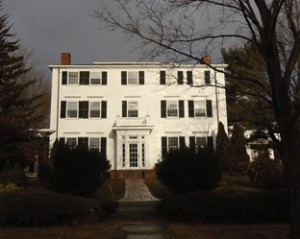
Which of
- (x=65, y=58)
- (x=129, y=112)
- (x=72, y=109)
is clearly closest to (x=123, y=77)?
(x=129, y=112)

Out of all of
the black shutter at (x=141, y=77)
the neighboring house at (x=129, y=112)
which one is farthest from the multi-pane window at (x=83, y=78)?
the black shutter at (x=141, y=77)

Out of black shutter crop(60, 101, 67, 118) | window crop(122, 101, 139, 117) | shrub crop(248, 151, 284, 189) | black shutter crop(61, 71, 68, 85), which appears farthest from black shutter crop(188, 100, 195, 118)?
shrub crop(248, 151, 284, 189)

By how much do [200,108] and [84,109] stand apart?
9657 mm

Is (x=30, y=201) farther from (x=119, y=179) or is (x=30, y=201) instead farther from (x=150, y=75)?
(x=150, y=75)

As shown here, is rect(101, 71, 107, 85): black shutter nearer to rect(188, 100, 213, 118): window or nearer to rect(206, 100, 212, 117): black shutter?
rect(188, 100, 213, 118): window

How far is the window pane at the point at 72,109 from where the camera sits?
37.1 m

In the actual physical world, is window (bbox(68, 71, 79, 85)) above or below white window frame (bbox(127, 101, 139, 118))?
above

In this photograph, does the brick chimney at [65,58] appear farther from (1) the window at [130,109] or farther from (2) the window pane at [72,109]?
(1) the window at [130,109]

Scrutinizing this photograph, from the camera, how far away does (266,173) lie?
23.2 meters

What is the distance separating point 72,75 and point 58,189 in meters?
21.3

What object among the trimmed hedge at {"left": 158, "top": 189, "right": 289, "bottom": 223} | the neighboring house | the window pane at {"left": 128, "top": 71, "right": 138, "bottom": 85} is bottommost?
the trimmed hedge at {"left": 158, "top": 189, "right": 289, "bottom": 223}

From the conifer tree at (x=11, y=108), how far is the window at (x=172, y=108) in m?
11.1

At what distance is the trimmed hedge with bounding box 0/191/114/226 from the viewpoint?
43.2ft

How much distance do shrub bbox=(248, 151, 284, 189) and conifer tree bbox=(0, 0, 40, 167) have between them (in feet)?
47.8
